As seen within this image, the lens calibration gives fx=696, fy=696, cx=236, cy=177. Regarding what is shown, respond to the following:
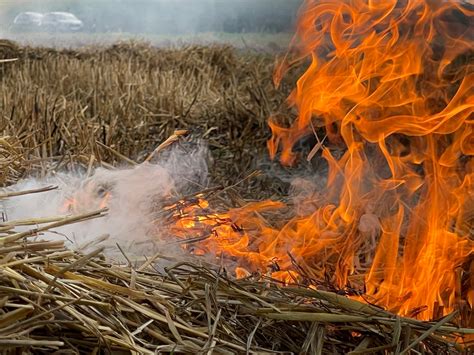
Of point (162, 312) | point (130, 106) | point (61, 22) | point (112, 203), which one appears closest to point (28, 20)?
point (61, 22)

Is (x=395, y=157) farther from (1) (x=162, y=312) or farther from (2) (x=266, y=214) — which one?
(1) (x=162, y=312)

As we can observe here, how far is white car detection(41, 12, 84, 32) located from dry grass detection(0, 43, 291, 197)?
0.88 ft

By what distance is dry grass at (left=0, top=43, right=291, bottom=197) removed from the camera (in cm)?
432

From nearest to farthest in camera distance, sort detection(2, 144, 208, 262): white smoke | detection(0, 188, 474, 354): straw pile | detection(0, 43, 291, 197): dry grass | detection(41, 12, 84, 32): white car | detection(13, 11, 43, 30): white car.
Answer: detection(0, 188, 474, 354): straw pile → detection(2, 144, 208, 262): white smoke → detection(0, 43, 291, 197): dry grass → detection(13, 11, 43, 30): white car → detection(41, 12, 84, 32): white car

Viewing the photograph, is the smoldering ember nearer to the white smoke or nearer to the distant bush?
the white smoke

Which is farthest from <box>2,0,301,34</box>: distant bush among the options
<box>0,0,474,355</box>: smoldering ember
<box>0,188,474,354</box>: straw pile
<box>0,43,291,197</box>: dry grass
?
<box>0,188,474,354</box>: straw pile

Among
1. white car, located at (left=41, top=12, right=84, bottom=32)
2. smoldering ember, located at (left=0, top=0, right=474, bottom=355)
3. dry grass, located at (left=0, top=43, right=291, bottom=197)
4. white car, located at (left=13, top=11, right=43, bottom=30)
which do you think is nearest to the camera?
smoldering ember, located at (left=0, top=0, right=474, bottom=355)

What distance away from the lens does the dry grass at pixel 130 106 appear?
432cm

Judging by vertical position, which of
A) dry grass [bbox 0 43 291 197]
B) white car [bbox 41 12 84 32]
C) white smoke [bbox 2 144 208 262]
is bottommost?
dry grass [bbox 0 43 291 197]

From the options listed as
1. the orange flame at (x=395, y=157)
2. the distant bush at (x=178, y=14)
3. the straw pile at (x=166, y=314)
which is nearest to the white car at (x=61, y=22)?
the distant bush at (x=178, y=14)

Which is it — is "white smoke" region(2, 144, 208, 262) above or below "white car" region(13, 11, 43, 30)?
below

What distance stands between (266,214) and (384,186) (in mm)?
524

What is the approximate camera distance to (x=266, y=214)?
304 centimetres

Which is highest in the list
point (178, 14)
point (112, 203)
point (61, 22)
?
point (178, 14)
